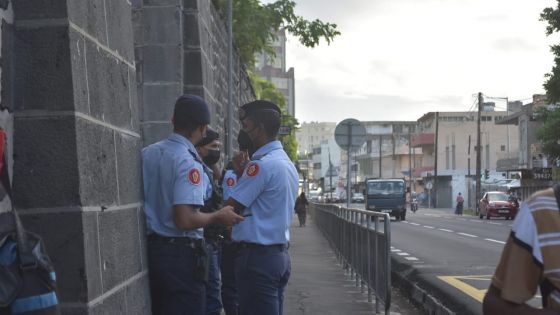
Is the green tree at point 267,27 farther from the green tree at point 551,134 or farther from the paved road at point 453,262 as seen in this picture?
the green tree at point 551,134

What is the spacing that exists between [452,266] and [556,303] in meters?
13.6

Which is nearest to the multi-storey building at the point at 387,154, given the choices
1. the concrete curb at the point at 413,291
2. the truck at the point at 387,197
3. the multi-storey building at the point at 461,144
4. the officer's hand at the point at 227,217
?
the multi-storey building at the point at 461,144

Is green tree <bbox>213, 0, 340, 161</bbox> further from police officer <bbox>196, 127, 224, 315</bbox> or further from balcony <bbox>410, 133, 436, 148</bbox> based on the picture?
balcony <bbox>410, 133, 436, 148</bbox>

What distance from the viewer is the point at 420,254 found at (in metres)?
18.9

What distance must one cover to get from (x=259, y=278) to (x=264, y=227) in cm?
29

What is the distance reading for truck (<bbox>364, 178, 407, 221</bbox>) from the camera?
4512cm

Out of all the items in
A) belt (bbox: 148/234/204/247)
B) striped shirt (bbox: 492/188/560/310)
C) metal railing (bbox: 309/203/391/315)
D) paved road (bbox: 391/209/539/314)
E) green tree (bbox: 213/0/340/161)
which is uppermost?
green tree (bbox: 213/0/340/161)

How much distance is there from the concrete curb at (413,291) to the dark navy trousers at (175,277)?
18.4 feet

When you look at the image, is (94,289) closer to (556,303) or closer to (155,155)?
(155,155)

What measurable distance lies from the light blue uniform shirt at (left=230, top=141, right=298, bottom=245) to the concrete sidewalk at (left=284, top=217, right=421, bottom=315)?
16.2 feet

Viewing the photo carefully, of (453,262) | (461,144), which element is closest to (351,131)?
(453,262)

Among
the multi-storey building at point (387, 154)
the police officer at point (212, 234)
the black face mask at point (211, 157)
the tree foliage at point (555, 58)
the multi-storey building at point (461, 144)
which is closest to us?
the police officer at point (212, 234)

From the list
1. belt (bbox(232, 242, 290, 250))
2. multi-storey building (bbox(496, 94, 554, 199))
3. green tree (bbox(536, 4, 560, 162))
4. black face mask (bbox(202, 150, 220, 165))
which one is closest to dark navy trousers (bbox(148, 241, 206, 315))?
belt (bbox(232, 242, 290, 250))

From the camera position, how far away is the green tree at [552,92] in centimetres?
3357
